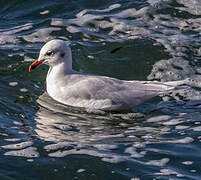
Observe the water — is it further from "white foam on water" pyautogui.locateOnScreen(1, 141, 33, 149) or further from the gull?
the gull

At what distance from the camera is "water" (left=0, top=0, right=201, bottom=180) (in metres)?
6.12

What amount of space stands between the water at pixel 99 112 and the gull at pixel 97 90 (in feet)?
0.56

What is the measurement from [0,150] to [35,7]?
654 centimetres

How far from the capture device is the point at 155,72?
366 inches

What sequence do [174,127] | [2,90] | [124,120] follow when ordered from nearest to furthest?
[174,127] → [124,120] → [2,90]

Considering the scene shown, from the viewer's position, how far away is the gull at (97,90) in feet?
26.0

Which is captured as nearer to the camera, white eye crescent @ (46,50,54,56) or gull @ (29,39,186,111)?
gull @ (29,39,186,111)

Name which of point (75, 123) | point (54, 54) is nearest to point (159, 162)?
point (75, 123)

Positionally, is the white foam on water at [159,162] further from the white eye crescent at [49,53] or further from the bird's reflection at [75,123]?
the white eye crescent at [49,53]

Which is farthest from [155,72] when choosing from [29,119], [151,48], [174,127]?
[29,119]

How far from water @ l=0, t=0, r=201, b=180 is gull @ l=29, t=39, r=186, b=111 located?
0.56ft

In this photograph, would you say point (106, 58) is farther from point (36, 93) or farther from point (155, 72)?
point (36, 93)

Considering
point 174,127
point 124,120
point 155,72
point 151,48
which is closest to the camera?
point 174,127

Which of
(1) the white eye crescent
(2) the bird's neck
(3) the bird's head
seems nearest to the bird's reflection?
(2) the bird's neck
